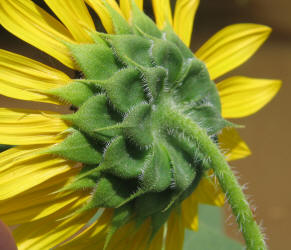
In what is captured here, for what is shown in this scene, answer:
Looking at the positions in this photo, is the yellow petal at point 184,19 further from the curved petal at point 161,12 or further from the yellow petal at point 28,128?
the yellow petal at point 28,128

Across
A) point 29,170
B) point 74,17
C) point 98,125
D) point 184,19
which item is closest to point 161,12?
point 184,19

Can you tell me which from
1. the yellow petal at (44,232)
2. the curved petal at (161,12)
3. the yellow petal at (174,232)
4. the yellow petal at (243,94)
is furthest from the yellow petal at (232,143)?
the yellow petal at (44,232)

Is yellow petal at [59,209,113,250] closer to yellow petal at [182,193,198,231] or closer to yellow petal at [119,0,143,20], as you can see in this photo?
yellow petal at [182,193,198,231]

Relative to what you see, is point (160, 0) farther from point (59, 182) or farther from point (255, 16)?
point (255, 16)

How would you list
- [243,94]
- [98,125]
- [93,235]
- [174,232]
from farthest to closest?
[243,94], [174,232], [93,235], [98,125]

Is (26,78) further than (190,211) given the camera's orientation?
No

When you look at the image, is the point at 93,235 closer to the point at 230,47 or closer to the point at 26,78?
the point at 26,78

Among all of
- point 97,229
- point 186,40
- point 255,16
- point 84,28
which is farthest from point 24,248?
point 255,16

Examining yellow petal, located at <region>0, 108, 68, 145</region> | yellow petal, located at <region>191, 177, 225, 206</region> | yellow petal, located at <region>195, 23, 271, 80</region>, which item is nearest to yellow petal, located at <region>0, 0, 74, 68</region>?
yellow petal, located at <region>0, 108, 68, 145</region>
